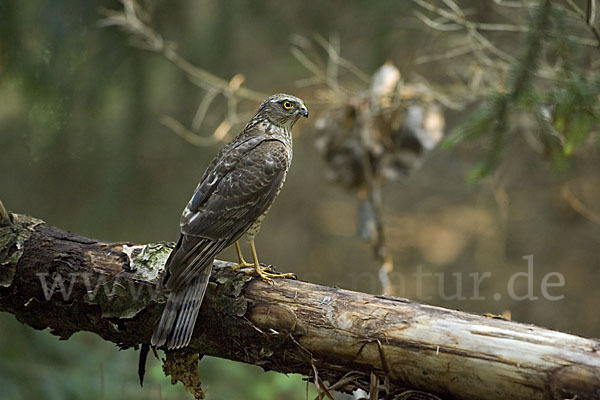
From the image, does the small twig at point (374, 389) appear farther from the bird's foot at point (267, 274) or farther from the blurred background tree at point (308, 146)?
the blurred background tree at point (308, 146)

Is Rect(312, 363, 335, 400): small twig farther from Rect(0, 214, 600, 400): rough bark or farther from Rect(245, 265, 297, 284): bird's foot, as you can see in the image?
Rect(245, 265, 297, 284): bird's foot

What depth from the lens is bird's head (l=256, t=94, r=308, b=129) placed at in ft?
9.05

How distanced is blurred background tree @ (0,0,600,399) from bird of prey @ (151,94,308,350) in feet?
2.07

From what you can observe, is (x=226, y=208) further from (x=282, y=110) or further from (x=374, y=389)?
(x=374, y=389)

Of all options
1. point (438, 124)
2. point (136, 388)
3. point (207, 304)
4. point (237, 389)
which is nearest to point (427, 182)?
point (438, 124)

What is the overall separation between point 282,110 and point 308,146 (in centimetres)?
361

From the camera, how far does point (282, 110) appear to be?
9.05 ft

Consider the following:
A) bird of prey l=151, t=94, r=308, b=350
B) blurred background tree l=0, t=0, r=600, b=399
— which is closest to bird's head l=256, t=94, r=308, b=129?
bird of prey l=151, t=94, r=308, b=350

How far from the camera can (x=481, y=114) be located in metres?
2.40

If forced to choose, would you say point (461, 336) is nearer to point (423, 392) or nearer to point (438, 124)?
point (423, 392)

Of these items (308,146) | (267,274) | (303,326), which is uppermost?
(308,146)

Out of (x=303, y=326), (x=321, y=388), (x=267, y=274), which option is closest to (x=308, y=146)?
(x=267, y=274)

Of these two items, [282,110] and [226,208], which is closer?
[226,208]

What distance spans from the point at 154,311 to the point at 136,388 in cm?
193
